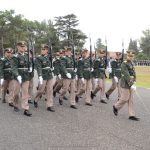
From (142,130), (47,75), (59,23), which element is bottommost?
(142,130)

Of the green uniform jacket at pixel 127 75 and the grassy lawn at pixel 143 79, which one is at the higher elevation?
the green uniform jacket at pixel 127 75

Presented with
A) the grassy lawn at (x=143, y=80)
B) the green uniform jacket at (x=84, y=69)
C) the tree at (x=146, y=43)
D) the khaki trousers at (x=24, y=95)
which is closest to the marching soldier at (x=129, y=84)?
the khaki trousers at (x=24, y=95)

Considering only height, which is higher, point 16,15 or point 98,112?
point 16,15

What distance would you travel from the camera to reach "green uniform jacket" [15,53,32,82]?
1311 cm

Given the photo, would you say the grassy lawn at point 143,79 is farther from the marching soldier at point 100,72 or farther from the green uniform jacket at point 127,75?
the green uniform jacket at point 127,75

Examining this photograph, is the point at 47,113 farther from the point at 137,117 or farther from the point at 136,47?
the point at 136,47

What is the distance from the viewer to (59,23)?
10338 centimetres

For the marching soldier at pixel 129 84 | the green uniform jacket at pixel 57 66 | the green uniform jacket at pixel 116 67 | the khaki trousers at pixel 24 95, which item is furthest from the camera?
the green uniform jacket at pixel 116 67

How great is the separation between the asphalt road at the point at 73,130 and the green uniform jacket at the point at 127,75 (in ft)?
2.94

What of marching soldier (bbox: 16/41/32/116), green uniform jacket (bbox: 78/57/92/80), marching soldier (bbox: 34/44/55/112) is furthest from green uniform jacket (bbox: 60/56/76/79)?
marching soldier (bbox: 16/41/32/116)

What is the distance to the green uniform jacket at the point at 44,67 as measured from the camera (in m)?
13.9

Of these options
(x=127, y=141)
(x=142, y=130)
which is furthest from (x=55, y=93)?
(x=127, y=141)

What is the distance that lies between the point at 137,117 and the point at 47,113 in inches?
96.2

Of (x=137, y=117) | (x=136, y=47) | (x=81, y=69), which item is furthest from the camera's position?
(x=136, y=47)
